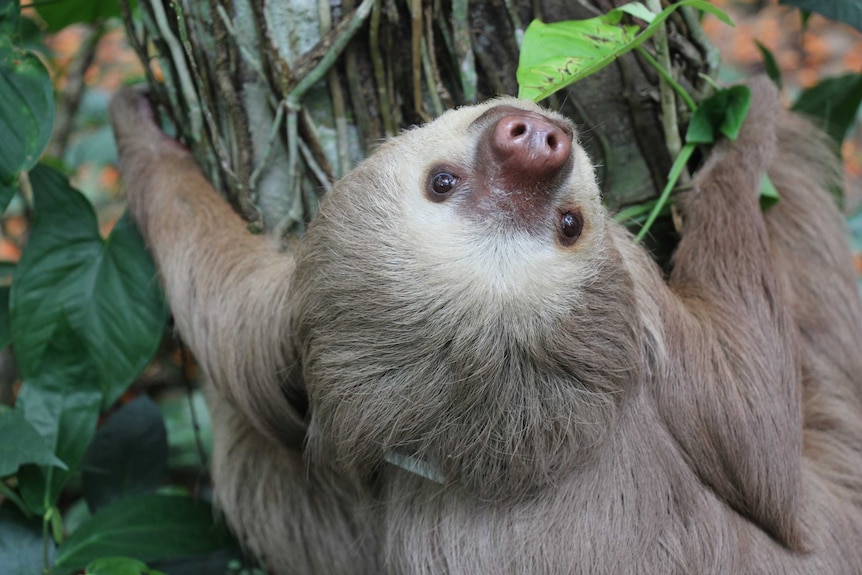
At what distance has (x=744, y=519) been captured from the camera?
3.19 metres

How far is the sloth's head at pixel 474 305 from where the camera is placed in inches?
104

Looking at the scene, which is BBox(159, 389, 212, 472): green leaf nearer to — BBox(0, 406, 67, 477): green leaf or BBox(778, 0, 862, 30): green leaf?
BBox(0, 406, 67, 477): green leaf

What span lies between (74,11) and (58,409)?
1914 mm

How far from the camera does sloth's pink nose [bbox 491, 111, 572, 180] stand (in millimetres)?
2590

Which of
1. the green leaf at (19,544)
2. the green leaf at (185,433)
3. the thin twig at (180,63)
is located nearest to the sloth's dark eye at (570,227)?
the thin twig at (180,63)

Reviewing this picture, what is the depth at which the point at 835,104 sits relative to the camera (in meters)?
4.39

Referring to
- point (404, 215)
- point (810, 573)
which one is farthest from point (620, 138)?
point (810, 573)

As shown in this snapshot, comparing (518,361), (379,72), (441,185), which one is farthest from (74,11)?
(518,361)

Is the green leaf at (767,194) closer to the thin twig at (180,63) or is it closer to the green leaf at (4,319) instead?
the thin twig at (180,63)

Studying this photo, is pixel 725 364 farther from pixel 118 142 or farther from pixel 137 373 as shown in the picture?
pixel 118 142

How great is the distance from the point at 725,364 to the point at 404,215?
137 cm

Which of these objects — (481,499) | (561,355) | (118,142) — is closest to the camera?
(561,355)

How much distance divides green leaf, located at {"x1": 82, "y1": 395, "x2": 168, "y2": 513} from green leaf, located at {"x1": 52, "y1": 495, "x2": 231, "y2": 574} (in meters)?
0.29

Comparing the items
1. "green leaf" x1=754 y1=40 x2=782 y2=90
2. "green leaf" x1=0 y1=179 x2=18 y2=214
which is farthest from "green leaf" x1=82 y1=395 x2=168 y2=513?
"green leaf" x1=754 y1=40 x2=782 y2=90
